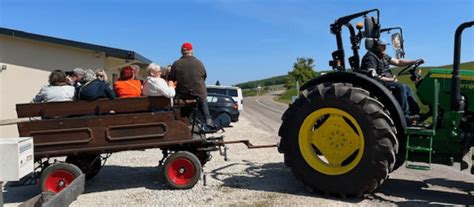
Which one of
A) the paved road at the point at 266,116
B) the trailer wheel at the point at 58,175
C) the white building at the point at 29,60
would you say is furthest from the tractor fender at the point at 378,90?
the white building at the point at 29,60

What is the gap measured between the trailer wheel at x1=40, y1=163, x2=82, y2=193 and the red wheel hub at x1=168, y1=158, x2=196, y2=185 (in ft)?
3.97

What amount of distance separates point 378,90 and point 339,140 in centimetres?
79

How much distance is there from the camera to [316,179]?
552 cm

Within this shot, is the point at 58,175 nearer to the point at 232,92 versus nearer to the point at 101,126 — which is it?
the point at 101,126

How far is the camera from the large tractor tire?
515cm

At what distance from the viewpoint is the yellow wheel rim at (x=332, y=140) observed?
5.43 m

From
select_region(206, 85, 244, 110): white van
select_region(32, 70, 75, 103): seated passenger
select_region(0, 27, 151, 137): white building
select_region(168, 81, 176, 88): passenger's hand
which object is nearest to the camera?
select_region(32, 70, 75, 103): seated passenger

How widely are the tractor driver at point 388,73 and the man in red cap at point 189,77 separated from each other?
2304 mm

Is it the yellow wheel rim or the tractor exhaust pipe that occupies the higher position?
the tractor exhaust pipe

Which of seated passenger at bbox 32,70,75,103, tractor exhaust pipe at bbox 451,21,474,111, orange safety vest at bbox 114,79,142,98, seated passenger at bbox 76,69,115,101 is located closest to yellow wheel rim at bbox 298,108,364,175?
tractor exhaust pipe at bbox 451,21,474,111

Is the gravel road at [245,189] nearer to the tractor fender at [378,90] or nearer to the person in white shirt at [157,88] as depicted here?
the tractor fender at [378,90]

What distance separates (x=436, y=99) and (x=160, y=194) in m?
3.64

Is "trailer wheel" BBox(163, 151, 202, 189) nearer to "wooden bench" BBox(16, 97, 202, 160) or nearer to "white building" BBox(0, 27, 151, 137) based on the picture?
"wooden bench" BBox(16, 97, 202, 160)

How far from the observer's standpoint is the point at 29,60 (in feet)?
43.2
